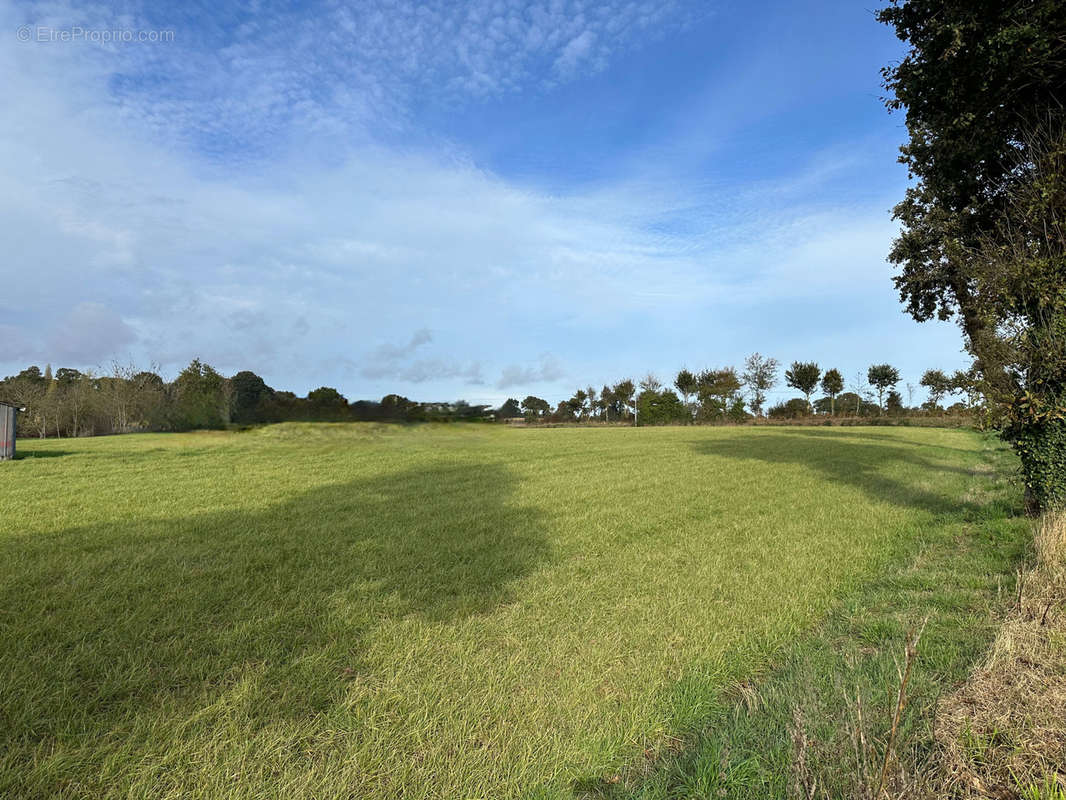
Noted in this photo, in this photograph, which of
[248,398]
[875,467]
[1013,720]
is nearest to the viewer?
[1013,720]

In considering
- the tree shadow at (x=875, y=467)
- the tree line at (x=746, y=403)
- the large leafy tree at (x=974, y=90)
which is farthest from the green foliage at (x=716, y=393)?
the large leafy tree at (x=974, y=90)

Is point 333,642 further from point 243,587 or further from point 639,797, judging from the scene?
point 639,797

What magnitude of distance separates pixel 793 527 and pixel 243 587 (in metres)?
7.97

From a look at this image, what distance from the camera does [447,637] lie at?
13.7 feet

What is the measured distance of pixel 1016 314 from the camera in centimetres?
827

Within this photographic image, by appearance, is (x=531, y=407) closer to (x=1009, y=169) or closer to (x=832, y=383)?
(x=1009, y=169)

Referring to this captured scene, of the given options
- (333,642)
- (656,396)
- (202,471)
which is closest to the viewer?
(333,642)

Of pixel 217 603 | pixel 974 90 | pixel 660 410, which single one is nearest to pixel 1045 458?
pixel 974 90

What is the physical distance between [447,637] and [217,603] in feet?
7.51

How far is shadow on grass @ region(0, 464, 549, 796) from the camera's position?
10.3 ft

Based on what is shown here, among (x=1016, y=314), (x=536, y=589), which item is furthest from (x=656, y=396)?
(x=536, y=589)

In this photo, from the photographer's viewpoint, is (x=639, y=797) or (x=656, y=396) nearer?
(x=639, y=797)

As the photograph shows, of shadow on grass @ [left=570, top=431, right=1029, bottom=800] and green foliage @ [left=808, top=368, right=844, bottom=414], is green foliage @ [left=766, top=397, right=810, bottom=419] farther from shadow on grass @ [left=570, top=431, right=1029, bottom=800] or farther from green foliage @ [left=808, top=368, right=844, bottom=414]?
shadow on grass @ [left=570, top=431, right=1029, bottom=800]

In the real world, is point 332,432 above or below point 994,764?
above
